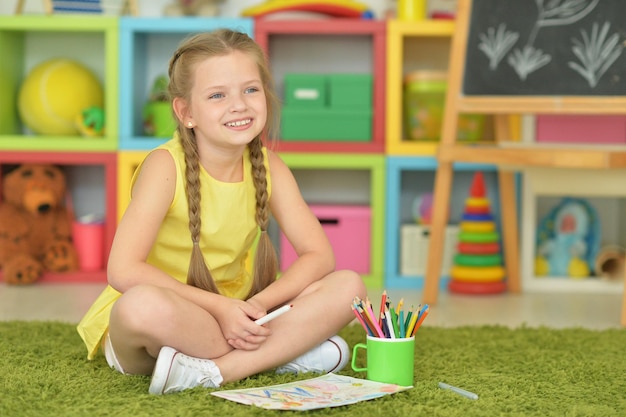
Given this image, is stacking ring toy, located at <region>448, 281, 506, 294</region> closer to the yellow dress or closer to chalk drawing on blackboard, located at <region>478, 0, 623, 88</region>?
chalk drawing on blackboard, located at <region>478, 0, 623, 88</region>

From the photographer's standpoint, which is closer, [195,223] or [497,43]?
[195,223]

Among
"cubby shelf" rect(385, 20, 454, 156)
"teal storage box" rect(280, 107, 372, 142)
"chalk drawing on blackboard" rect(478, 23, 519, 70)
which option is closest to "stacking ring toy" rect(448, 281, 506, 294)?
"cubby shelf" rect(385, 20, 454, 156)

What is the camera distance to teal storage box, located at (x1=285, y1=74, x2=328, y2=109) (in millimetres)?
2844

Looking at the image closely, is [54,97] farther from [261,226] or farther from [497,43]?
[261,226]

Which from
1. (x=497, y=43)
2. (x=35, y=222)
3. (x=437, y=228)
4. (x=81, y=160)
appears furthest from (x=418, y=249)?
(x=35, y=222)

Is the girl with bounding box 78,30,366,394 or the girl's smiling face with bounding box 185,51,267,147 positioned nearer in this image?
the girl with bounding box 78,30,366,394

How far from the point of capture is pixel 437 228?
252cm

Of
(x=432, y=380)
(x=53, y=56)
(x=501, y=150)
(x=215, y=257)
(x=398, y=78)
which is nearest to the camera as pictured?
(x=432, y=380)

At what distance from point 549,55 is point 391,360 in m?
1.26

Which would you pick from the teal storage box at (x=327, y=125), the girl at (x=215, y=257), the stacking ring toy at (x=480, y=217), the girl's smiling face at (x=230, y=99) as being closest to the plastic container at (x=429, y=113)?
the teal storage box at (x=327, y=125)

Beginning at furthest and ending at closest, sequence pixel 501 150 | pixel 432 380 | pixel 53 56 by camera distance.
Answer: pixel 53 56 < pixel 501 150 < pixel 432 380

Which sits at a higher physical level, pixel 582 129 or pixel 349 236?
pixel 582 129

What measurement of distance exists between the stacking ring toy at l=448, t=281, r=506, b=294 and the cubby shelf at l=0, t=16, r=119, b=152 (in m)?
1.09

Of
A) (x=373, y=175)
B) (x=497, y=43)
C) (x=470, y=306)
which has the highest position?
(x=497, y=43)
